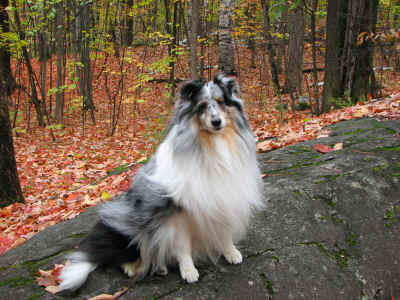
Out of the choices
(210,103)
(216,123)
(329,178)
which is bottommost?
(329,178)

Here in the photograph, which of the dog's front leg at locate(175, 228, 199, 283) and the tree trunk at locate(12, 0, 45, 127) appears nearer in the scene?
the dog's front leg at locate(175, 228, 199, 283)

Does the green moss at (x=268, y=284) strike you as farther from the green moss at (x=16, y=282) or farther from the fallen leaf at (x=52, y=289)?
the green moss at (x=16, y=282)

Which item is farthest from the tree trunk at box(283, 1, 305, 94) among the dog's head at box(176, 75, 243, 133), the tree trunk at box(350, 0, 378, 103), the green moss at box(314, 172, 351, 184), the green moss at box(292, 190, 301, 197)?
the dog's head at box(176, 75, 243, 133)

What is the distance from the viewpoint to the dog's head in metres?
2.14

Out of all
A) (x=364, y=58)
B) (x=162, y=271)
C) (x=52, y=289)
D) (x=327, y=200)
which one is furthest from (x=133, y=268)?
(x=364, y=58)

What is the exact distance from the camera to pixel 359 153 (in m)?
3.81

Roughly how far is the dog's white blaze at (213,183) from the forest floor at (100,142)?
2592 mm

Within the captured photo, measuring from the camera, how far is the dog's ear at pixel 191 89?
2.23m

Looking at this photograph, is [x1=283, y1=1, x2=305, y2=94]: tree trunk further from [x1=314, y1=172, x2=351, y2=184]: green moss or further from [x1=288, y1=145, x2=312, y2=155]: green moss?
[x1=314, y1=172, x2=351, y2=184]: green moss

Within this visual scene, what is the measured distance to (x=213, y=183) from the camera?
7.15ft

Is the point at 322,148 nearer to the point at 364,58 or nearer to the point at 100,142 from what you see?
the point at 364,58

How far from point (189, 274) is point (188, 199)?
0.61m

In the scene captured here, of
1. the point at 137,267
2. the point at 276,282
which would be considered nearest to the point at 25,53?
the point at 137,267

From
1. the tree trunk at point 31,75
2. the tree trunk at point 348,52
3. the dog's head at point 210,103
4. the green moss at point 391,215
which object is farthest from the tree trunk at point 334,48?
the tree trunk at point 31,75
